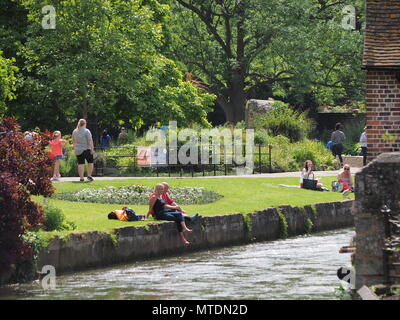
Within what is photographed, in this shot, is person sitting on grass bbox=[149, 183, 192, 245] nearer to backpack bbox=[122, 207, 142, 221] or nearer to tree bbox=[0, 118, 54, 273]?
backpack bbox=[122, 207, 142, 221]

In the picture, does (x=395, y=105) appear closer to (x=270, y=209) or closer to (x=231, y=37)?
(x=270, y=209)

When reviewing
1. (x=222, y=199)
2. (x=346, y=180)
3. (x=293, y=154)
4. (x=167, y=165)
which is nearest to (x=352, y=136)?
(x=293, y=154)

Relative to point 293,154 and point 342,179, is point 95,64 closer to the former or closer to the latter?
point 293,154

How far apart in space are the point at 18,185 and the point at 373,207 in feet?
22.4

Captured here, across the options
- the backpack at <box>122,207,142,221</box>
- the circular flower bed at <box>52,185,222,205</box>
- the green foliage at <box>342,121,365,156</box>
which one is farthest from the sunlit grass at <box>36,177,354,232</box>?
the green foliage at <box>342,121,365,156</box>

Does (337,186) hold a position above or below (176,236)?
above

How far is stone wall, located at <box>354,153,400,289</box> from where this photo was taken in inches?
533

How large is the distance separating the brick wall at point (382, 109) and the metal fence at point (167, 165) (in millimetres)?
12667

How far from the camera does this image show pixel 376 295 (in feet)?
41.3

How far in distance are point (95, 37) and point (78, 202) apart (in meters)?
14.7

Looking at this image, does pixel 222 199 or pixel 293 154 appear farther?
pixel 293 154

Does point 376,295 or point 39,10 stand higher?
point 39,10

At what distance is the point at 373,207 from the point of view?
1362 centimetres
